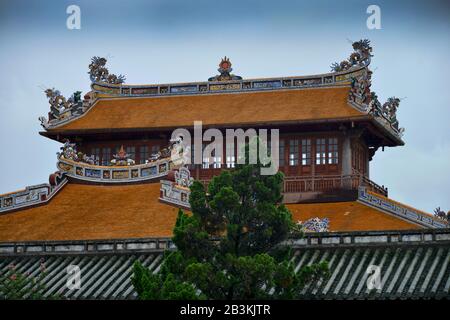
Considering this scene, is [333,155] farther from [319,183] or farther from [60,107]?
[60,107]

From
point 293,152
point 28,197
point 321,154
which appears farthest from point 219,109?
point 28,197

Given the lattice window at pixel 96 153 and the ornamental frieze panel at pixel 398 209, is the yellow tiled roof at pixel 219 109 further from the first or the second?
the ornamental frieze panel at pixel 398 209

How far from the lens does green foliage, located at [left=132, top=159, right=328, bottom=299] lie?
35.2 metres

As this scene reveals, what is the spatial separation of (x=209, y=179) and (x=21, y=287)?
21.7 m

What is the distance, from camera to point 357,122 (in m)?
61.0

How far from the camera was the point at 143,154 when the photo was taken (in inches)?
2512

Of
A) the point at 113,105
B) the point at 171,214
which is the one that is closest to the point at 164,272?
the point at 171,214

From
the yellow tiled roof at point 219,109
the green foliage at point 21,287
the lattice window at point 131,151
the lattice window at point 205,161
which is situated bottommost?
the green foliage at point 21,287

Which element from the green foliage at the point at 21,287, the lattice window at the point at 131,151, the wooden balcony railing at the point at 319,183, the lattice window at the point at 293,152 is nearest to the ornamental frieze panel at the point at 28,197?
the wooden balcony railing at the point at 319,183

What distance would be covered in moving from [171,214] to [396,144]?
17.3 metres

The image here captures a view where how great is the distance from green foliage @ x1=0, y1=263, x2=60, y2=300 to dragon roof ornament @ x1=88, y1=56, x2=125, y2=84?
24.3 m

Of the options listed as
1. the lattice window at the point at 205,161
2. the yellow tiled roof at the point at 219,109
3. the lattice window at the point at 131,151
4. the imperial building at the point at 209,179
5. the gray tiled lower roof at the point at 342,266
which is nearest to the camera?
the gray tiled lower roof at the point at 342,266

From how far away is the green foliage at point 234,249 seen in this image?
3519 cm

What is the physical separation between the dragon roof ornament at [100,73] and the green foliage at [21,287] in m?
24.3
